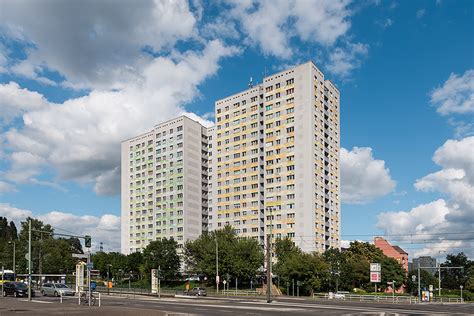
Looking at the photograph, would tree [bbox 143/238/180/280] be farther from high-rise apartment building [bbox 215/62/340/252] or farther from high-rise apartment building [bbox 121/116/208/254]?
high-rise apartment building [bbox 121/116/208/254]

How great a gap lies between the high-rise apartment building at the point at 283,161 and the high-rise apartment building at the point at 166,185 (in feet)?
33.4

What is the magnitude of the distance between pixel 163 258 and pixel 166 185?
45.8 metres

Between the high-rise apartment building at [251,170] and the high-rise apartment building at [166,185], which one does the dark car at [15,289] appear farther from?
the high-rise apartment building at [166,185]

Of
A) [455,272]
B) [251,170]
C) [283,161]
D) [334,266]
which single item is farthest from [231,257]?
[455,272]

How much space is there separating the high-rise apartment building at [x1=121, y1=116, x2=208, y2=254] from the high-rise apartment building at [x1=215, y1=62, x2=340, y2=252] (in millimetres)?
10166

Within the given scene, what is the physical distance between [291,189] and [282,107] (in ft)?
74.1

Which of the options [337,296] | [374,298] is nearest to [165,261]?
[337,296]

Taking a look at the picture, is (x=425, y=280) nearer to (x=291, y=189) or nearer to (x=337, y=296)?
(x=291, y=189)

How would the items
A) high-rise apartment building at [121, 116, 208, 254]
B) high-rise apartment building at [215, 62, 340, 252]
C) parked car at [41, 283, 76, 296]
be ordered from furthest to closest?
1. high-rise apartment building at [121, 116, 208, 254]
2. high-rise apartment building at [215, 62, 340, 252]
3. parked car at [41, 283, 76, 296]

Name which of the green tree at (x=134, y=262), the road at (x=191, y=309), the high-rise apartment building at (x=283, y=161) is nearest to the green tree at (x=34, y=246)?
the green tree at (x=134, y=262)

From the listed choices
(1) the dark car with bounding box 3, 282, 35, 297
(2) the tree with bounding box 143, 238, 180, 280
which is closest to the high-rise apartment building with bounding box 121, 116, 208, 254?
(2) the tree with bounding box 143, 238, 180, 280

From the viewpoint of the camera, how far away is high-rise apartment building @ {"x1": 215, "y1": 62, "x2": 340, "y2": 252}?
119125mm

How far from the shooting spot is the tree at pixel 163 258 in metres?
109

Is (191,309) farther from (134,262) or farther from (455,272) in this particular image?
(455,272)
